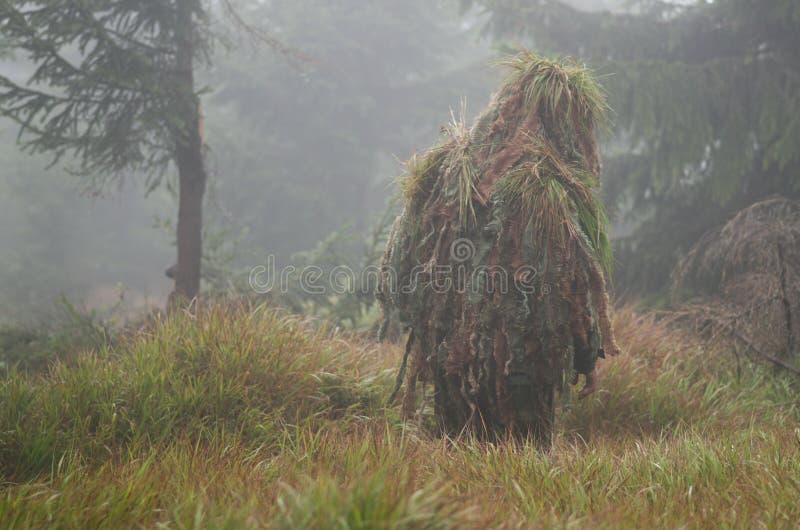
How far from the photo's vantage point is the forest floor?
223 centimetres

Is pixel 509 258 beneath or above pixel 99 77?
beneath

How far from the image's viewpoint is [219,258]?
988cm

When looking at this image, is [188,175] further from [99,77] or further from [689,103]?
[689,103]

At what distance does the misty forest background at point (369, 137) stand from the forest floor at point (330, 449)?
348cm

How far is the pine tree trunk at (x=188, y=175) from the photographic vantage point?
24.7 feet

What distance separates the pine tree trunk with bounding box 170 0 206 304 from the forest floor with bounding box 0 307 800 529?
114 inches

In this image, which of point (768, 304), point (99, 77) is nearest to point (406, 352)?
point (768, 304)

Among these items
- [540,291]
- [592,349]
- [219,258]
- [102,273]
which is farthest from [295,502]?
[102,273]

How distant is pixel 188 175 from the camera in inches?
307

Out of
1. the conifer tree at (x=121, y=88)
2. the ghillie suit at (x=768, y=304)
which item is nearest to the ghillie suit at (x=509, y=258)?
the ghillie suit at (x=768, y=304)

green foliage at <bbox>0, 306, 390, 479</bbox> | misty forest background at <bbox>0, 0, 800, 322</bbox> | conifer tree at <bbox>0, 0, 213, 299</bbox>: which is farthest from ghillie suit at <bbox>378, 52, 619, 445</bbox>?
misty forest background at <bbox>0, 0, 800, 322</bbox>

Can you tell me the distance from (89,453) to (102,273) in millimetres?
19492

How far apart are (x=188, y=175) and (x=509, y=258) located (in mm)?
5668

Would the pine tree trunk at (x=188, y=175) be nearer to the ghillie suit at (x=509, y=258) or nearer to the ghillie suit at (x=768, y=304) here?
the ghillie suit at (x=509, y=258)
